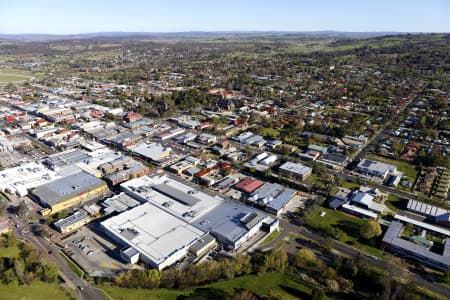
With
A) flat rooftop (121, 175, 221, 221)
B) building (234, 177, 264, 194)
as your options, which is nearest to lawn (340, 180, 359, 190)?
building (234, 177, 264, 194)

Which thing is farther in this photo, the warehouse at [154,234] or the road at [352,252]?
the warehouse at [154,234]

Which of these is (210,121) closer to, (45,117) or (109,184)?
(109,184)

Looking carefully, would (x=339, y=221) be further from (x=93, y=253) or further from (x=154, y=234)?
(x=93, y=253)

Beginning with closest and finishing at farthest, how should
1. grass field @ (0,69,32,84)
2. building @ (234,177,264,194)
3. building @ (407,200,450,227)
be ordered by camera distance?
building @ (407,200,450,227) → building @ (234,177,264,194) → grass field @ (0,69,32,84)

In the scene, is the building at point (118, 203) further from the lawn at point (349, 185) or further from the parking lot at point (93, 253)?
the lawn at point (349, 185)

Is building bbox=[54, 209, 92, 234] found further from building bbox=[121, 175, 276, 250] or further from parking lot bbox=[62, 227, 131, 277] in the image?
building bbox=[121, 175, 276, 250]

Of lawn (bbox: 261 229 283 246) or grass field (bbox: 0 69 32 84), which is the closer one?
lawn (bbox: 261 229 283 246)

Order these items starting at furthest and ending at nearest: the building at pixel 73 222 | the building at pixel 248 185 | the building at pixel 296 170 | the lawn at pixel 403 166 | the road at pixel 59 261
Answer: the lawn at pixel 403 166
the building at pixel 296 170
the building at pixel 248 185
the building at pixel 73 222
the road at pixel 59 261

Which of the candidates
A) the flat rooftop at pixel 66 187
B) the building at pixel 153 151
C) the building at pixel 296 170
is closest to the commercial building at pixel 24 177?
the flat rooftop at pixel 66 187
